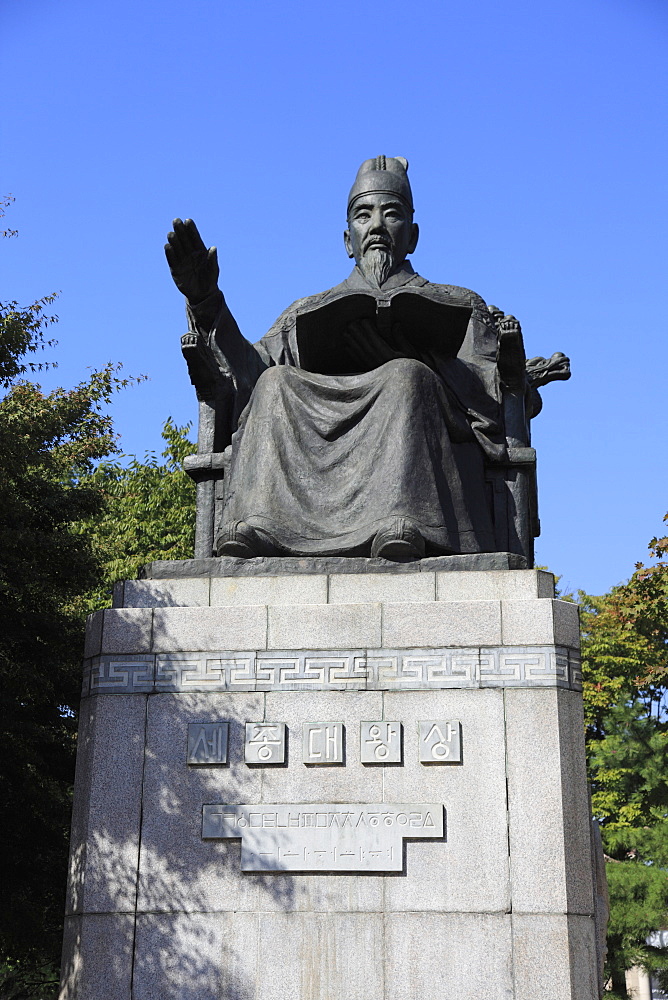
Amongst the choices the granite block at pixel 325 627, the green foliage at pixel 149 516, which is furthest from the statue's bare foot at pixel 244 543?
the green foliage at pixel 149 516

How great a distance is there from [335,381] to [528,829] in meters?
3.05

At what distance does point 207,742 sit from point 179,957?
1045 mm

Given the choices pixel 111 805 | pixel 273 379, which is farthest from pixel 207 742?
pixel 273 379

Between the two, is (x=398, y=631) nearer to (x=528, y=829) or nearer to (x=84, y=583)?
(x=528, y=829)

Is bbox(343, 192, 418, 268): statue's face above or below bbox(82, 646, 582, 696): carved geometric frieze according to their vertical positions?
above

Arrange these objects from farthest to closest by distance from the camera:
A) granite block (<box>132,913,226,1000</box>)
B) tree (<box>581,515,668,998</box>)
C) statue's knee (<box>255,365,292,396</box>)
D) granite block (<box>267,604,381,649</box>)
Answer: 1. tree (<box>581,515,668,998</box>)
2. statue's knee (<box>255,365,292,396</box>)
3. granite block (<box>267,604,381,649</box>)
4. granite block (<box>132,913,226,1000</box>)

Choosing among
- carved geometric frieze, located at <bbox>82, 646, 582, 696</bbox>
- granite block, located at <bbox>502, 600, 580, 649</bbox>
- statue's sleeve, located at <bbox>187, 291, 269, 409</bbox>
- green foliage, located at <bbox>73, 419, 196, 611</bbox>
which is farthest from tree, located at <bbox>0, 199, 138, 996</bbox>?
green foliage, located at <bbox>73, 419, 196, 611</bbox>

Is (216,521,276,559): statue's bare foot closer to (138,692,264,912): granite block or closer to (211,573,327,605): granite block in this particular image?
(211,573,327,605): granite block

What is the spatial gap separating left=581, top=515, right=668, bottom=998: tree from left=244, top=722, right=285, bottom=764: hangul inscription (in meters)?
10.5

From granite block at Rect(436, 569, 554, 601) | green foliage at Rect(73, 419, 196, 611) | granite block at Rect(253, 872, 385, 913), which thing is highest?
green foliage at Rect(73, 419, 196, 611)

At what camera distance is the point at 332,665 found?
20.5 feet

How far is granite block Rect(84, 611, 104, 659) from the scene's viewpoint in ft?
21.6

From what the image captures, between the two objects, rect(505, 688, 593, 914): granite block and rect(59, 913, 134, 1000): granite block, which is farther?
rect(59, 913, 134, 1000): granite block

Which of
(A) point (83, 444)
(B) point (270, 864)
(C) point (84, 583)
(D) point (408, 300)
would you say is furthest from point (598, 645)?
(B) point (270, 864)
